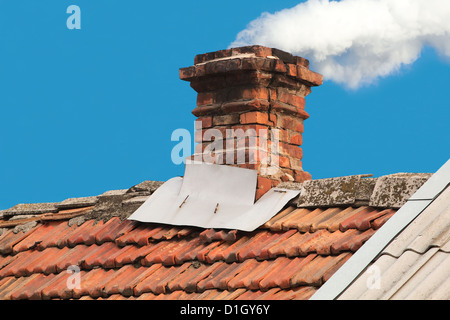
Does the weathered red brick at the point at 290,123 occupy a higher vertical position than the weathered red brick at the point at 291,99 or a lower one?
lower

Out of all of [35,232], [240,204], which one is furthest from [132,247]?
[35,232]

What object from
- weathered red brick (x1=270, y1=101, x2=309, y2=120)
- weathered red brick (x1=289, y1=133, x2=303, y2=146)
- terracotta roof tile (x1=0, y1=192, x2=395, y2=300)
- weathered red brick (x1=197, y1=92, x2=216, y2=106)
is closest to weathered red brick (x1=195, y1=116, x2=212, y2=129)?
weathered red brick (x1=197, y1=92, x2=216, y2=106)

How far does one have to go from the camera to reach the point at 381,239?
4.31m

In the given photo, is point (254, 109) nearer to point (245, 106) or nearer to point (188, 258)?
point (245, 106)

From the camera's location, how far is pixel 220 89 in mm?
7172

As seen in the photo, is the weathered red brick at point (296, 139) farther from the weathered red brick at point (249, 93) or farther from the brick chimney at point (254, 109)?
the weathered red brick at point (249, 93)

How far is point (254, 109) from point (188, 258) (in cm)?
155

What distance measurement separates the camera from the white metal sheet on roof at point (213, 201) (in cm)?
631

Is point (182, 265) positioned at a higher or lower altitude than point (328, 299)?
higher

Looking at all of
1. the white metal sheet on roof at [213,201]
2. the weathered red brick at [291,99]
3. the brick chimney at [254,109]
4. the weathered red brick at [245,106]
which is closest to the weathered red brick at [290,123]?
the brick chimney at [254,109]

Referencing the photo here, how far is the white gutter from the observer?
4.02m

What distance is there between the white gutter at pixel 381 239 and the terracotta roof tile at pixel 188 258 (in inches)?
30.4

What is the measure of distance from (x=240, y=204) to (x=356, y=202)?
42.6 inches
